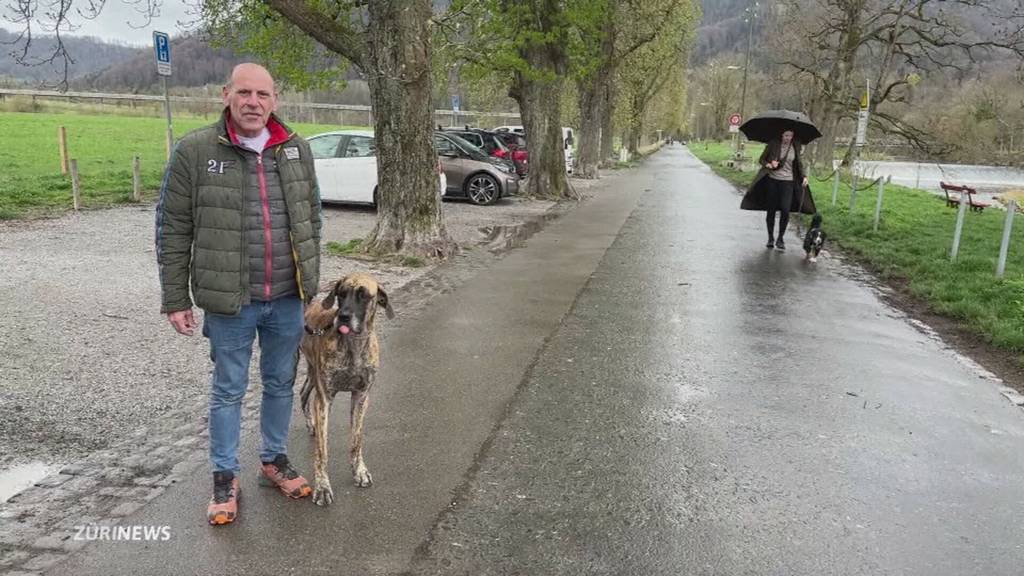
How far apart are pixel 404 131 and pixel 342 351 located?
701 centimetres

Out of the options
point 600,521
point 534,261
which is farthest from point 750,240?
point 600,521

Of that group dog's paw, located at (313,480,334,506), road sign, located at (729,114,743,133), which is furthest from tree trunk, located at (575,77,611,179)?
dog's paw, located at (313,480,334,506)

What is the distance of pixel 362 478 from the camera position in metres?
3.89

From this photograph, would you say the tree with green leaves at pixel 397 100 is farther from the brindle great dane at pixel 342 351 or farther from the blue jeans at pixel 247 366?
the blue jeans at pixel 247 366

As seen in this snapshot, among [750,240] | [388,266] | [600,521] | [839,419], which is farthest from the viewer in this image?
[750,240]

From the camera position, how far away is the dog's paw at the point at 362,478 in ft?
12.8

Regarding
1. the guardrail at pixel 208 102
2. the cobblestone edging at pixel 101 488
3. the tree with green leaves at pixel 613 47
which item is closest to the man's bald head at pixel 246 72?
the cobblestone edging at pixel 101 488

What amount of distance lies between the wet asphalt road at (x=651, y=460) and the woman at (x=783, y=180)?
163 inches

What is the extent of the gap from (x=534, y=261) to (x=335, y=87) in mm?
9058

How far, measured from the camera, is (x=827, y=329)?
7.57 metres

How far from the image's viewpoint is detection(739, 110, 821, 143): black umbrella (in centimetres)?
1166

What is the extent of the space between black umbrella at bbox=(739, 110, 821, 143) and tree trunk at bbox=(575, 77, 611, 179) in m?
18.6

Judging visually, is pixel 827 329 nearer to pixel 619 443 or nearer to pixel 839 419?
pixel 839 419

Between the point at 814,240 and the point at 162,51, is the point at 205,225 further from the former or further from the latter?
the point at 162,51
